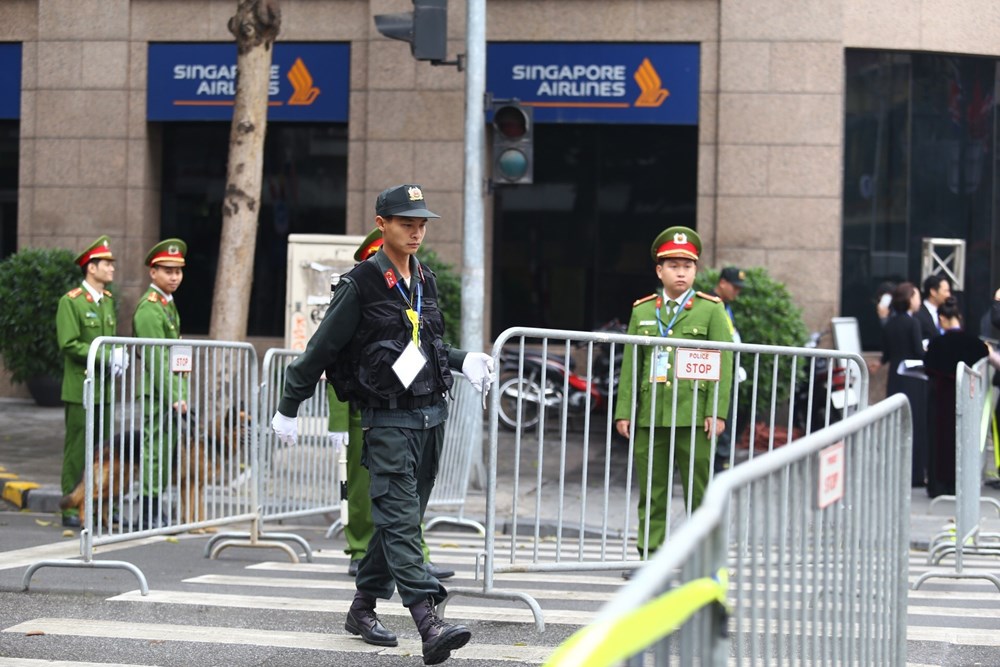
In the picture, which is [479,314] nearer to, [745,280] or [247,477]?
[745,280]

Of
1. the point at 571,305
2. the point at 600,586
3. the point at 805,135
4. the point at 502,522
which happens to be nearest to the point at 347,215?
the point at 571,305

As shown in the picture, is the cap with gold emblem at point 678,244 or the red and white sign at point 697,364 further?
the cap with gold emblem at point 678,244

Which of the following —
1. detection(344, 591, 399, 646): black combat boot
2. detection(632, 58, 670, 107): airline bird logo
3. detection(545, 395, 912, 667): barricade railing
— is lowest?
detection(344, 591, 399, 646): black combat boot

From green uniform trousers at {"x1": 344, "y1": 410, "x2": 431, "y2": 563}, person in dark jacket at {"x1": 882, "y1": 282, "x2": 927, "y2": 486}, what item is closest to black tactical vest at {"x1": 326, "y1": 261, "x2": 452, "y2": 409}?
green uniform trousers at {"x1": 344, "y1": 410, "x2": 431, "y2": 563}

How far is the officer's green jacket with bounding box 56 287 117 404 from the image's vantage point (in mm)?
10875

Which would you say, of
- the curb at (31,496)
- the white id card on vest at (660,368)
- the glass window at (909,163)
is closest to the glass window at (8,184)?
the curb at (31,496)

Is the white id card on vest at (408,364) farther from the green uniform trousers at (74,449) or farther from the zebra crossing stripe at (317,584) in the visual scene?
the green uniform trousers at (74,449)

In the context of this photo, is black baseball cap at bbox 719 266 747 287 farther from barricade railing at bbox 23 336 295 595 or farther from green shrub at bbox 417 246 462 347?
barricade railing at bbox 23 336 295 595

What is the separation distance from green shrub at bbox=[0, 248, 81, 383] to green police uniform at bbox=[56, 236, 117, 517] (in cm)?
525

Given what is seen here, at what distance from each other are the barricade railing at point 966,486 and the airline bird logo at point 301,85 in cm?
980

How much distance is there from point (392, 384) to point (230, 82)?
12.6m

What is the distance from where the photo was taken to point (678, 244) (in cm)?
834

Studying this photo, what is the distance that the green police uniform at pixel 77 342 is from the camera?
35.8ft

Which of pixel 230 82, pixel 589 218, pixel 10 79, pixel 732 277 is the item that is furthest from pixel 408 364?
pixel 10 79
